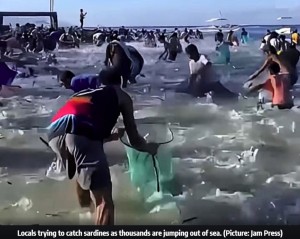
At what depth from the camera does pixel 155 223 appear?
1365mm

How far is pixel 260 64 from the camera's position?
1.40 m

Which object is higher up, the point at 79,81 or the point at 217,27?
the point at 217,27

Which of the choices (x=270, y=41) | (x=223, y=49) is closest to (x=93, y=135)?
(x=223, y=49)

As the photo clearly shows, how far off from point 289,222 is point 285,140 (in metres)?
0.21

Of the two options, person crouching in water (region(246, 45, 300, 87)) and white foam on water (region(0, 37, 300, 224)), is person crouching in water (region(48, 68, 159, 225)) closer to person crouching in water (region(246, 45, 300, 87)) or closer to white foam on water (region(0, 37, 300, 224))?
white foam on water (region(0, 37, 300, 224))

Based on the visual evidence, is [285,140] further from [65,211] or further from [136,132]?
[65,211]

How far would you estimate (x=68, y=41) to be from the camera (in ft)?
4.76

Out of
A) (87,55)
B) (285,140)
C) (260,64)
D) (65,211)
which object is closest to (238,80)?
(260,64)
